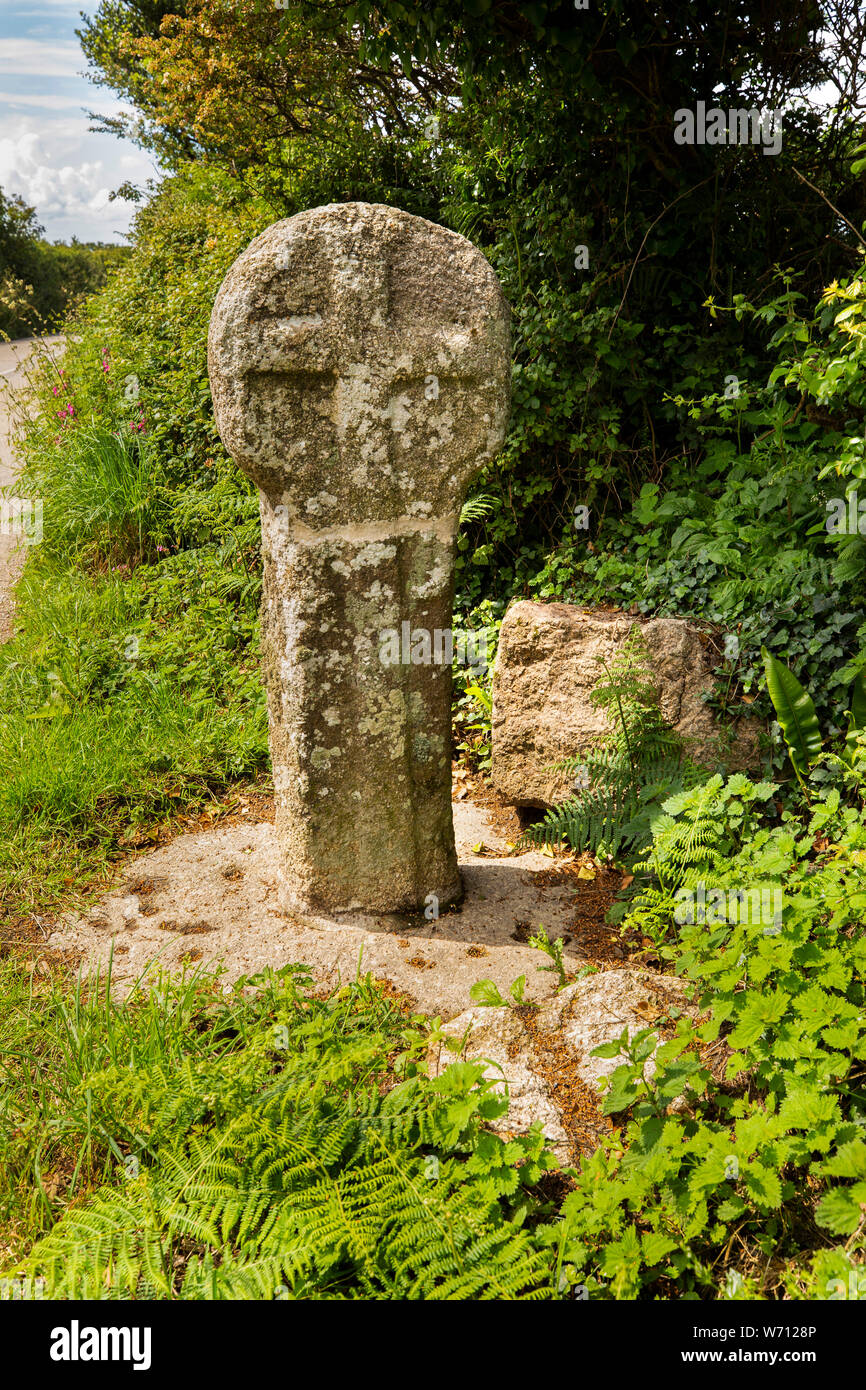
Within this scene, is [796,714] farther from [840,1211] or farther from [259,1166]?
[259,1166]

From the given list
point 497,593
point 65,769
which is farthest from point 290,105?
point 65,769

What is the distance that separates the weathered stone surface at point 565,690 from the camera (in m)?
4.02

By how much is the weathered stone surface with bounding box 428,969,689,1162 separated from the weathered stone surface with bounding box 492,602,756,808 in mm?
1346

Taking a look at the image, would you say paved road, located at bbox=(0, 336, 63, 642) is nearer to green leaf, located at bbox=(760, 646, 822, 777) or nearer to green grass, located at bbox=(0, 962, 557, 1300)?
green grass, located at bbox=(0, 962, 557, 1300)

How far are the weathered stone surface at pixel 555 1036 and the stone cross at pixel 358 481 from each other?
2.73ft

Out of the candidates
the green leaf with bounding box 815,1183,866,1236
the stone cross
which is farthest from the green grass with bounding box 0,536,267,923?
the green leaf with bounding box 815,1183,866,1236

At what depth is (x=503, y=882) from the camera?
3.82m

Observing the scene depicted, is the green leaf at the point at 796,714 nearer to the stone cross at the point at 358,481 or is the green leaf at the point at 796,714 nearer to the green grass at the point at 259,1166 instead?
the stone cross at the point at 358,481

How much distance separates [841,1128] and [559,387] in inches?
167

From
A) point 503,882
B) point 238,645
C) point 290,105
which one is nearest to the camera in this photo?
point 503,882

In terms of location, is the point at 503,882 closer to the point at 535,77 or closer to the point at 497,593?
the point at 497,593

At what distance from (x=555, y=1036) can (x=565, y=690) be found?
184 cm

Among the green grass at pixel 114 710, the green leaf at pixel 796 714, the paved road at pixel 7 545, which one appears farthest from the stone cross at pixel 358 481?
the paved road at pixel 7 545

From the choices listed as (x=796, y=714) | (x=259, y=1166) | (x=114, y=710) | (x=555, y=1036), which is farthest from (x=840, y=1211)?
(x=114, y=710)
